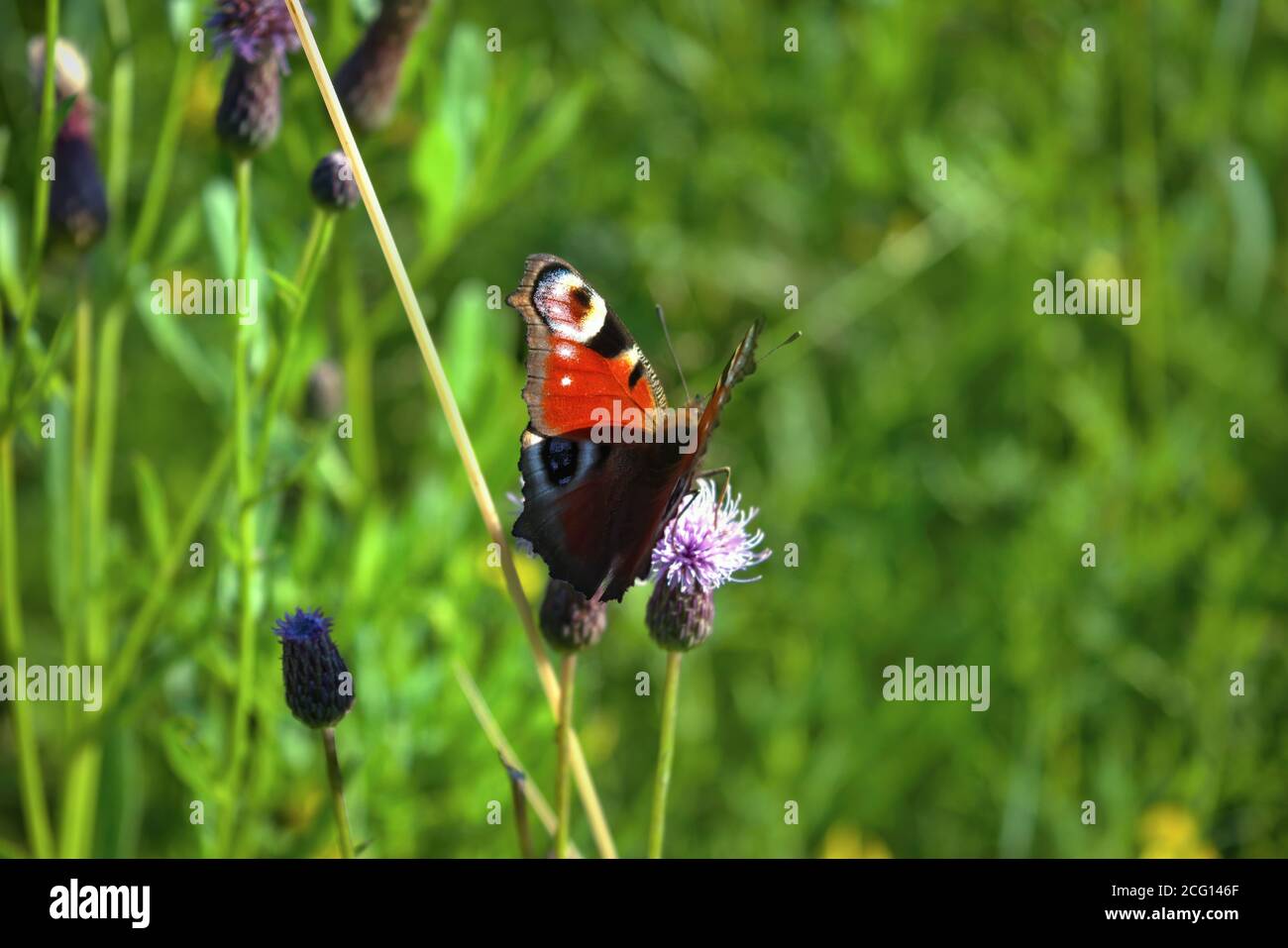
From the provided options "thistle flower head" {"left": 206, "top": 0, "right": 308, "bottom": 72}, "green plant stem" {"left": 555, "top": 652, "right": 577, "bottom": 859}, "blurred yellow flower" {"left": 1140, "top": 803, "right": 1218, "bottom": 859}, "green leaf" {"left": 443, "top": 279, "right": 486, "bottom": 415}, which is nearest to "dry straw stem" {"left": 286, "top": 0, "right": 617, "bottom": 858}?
"green plant stem" {"left": 555, "top": 652, "right": 577, "bottom": 859}

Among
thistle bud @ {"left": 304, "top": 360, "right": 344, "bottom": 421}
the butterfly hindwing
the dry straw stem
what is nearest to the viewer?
the dry straw stem

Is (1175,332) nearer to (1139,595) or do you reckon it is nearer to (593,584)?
(1139,595)

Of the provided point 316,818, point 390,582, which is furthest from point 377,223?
point 316,818

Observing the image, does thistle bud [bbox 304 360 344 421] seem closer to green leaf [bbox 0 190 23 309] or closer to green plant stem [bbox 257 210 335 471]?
green leaf [bbox 0 190 23 309]

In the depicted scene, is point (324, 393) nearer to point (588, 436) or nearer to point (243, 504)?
point (243, 504)

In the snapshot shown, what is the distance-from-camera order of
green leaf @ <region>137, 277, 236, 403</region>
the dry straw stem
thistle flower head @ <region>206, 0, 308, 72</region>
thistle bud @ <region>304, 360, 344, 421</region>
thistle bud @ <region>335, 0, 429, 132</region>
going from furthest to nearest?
1. thistle bud @ <region>304, 360, 344, 421</region>
2. green leaf @ <region>137, 277, 236, 403</region>
3. thistle bud @ <region>335, 0, 429, 132</region>
4. thistle flower head @ <region>206, 0, 308, 72</region>
5. the dry straw stem

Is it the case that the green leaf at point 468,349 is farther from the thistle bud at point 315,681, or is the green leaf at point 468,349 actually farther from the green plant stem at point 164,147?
the thistle bud at point 315,681
